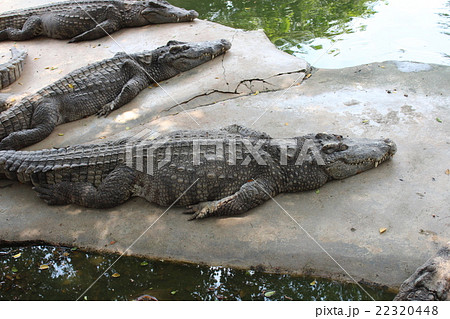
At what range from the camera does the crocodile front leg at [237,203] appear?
165 inches

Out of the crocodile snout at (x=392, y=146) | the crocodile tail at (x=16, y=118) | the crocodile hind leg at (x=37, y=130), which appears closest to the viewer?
the crocodile snout at (x=392, y=146)

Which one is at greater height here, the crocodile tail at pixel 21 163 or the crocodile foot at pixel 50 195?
the crocodile tail at pixel 21 163

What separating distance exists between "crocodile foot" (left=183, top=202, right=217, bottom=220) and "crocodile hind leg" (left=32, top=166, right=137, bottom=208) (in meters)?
0.75

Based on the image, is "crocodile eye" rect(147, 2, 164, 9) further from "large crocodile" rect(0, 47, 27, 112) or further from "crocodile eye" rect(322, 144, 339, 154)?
"crocodile eye" rect(322, 144, 339, 154)

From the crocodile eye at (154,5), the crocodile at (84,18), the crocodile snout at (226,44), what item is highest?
the crocodile eye at (154,5)

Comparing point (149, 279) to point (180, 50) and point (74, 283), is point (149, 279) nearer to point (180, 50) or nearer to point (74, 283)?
point (74, 283)

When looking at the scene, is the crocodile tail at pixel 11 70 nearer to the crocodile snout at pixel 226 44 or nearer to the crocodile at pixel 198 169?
the crocodile at pixel 198 169

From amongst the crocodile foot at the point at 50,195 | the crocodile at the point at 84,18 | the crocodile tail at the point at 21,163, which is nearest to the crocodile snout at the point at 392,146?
the crocodile foot at the point at 50,195

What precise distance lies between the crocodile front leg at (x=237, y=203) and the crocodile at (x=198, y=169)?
1 cm

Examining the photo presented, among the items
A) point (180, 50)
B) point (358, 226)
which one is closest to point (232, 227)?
point (358, 226)

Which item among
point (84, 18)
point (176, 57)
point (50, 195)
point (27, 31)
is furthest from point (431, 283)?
point (27, 31)

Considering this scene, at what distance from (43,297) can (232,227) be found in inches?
75.7

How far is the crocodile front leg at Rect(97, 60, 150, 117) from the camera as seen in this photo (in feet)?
21.5
